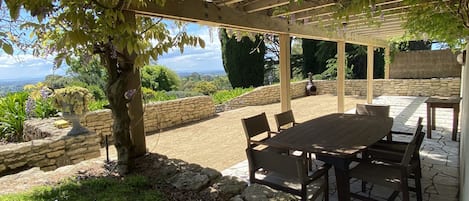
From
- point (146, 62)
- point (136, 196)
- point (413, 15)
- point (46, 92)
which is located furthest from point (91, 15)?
A: point (413, 15)

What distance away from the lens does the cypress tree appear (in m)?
13.3

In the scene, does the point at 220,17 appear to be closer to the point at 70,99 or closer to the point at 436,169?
the point at 70,99

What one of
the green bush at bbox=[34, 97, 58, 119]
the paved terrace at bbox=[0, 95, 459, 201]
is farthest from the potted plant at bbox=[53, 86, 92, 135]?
the green bush at bbox=[34, 97, 58, 119]

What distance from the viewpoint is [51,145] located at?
3.39 meters

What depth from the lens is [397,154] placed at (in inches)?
93.4

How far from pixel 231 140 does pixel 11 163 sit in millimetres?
3369

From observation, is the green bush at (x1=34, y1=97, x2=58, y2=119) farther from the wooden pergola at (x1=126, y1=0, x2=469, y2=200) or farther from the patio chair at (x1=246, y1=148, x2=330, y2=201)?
the patio chair at (x1=246, y1=148, x2=330, y2=201)

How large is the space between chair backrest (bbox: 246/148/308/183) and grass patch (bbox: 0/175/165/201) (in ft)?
2.65

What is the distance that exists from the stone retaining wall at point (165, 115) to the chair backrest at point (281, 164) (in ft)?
12.3

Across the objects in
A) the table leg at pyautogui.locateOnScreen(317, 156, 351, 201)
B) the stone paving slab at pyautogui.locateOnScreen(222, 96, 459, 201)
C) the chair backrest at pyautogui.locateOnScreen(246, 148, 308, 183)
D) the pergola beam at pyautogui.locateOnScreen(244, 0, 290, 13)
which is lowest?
the stone paving slab at pyautogui.locateOnScreen(222, 96, 459, 201)

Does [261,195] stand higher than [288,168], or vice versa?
[288,168]

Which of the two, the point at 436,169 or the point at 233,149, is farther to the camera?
the point at 233,149

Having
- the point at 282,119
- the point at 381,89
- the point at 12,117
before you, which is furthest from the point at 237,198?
the point at 381,89

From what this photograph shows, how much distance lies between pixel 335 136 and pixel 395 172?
577mm
